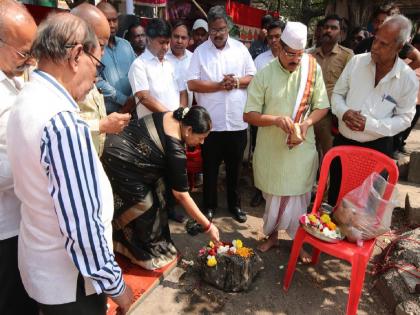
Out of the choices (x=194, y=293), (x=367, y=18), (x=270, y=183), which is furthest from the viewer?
(x=367, y=18)

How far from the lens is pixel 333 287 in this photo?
2.94m

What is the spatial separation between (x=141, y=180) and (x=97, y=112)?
2.08 ft

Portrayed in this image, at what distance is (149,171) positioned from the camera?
2676 millimetres

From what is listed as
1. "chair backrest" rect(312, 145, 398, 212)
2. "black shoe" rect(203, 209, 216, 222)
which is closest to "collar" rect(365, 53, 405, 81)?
"chair backrest" rect(312, 145, 398, 212)

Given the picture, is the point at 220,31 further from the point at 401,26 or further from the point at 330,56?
the point at 401,26

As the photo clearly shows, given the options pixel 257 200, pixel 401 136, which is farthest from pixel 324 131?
pixel 401 136

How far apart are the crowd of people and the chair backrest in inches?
8.2

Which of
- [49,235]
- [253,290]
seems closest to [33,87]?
[49,235]

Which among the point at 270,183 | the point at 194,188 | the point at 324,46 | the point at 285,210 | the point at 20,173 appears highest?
the point at 324,46

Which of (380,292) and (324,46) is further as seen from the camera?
(324,46)

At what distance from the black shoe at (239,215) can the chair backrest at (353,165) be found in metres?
1.19

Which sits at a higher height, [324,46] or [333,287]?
[324,46]

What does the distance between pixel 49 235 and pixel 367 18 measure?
30.9ft

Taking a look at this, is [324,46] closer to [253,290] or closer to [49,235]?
[253,290]
